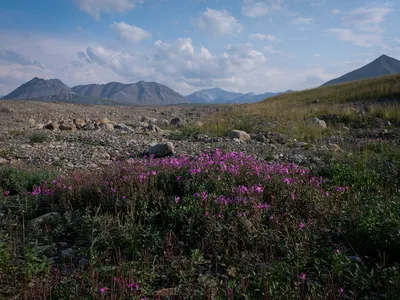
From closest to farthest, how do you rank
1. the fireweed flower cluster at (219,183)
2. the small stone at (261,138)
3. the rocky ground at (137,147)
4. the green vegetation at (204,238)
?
the green vegetation at (204,238) → the fireweed flower cluster at (219,183) → the rocky ground at (137,147) → the small stone at (261,138)

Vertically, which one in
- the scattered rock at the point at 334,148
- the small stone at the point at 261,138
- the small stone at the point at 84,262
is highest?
the small stone at the point at 261,138

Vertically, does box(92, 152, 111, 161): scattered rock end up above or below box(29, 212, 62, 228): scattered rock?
above

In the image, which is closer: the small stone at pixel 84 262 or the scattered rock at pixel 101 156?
the small stone at pixel 84 262

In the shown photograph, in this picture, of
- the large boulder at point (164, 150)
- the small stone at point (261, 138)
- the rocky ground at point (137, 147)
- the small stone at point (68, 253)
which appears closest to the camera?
the small stone at point (68, 253)

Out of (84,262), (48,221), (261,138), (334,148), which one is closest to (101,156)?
(48,221)

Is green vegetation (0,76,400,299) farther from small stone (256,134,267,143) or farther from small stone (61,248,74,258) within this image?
small stone (256,134,267,143)

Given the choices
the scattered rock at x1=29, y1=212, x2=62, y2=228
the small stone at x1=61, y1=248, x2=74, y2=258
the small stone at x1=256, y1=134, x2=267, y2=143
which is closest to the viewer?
the small stone at x1=61, y1=248, x2=74, y2=258

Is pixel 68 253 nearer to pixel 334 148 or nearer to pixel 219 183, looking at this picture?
pixel 219 183

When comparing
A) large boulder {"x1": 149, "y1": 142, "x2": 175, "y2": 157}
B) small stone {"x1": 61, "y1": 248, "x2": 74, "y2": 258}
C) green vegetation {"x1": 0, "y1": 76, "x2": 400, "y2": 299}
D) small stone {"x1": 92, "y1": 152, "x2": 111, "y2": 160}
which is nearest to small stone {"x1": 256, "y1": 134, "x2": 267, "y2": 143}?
large boulder {"x1": 149, "y1": 142, "x2": 175, "y2": 157}

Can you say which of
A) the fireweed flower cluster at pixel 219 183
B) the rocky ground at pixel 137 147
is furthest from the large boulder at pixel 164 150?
Result: the fireweed flower cluster at pixel 219 183

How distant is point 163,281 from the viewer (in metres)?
2.87

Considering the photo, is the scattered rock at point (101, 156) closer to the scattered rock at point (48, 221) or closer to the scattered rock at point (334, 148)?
the scattered rock at point (48, 221)

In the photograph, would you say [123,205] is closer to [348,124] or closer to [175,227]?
[175,227]

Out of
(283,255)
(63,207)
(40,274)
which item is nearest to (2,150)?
(63,207)
